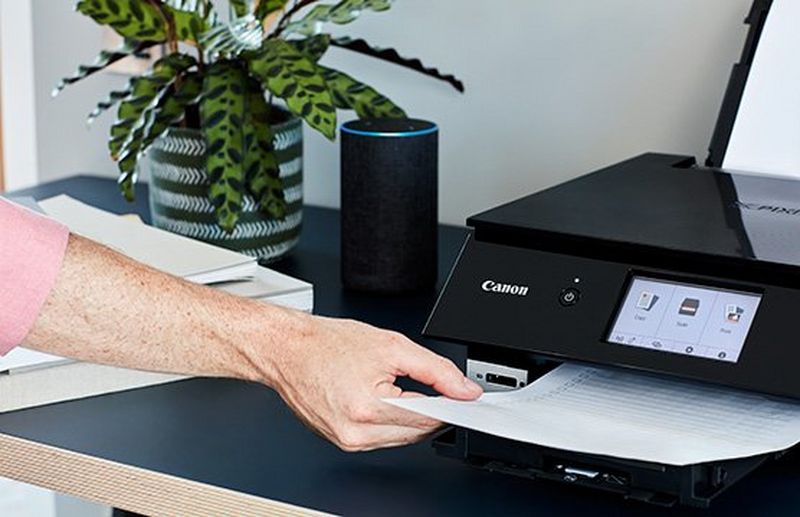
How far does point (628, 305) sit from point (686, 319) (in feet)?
0.13

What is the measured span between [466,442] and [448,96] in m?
0.72

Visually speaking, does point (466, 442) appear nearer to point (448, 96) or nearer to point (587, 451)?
point (587, 451)

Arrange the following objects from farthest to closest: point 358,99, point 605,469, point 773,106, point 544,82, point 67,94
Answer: point 67,94 < point 544,82 < point 358,99 < point 773,106 < point 605,469

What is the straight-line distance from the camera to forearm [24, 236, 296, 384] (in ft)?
3.27

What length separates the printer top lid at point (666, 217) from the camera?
37.7 inches

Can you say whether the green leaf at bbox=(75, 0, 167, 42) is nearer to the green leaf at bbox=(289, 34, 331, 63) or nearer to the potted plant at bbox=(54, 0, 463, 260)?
the potted plant at bbox=(54, 0, 463, 260)

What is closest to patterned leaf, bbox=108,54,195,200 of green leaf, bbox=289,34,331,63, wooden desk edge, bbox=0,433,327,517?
green leaf, bbox=289,34,331,63

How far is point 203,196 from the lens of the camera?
1.42 metres

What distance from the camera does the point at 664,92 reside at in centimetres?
146

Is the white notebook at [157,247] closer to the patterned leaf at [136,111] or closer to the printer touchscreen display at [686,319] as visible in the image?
the patterned leaf at [136,111]

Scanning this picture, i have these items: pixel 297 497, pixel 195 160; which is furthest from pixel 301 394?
pixel 195 160

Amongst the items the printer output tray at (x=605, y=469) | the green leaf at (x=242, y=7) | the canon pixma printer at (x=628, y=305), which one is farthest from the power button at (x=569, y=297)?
the green leaf at (x=242, y=7)

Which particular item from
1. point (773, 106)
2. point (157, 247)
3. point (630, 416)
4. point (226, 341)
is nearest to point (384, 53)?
point (157, 247)

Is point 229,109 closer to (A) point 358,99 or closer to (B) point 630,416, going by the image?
(A) point 358,99
